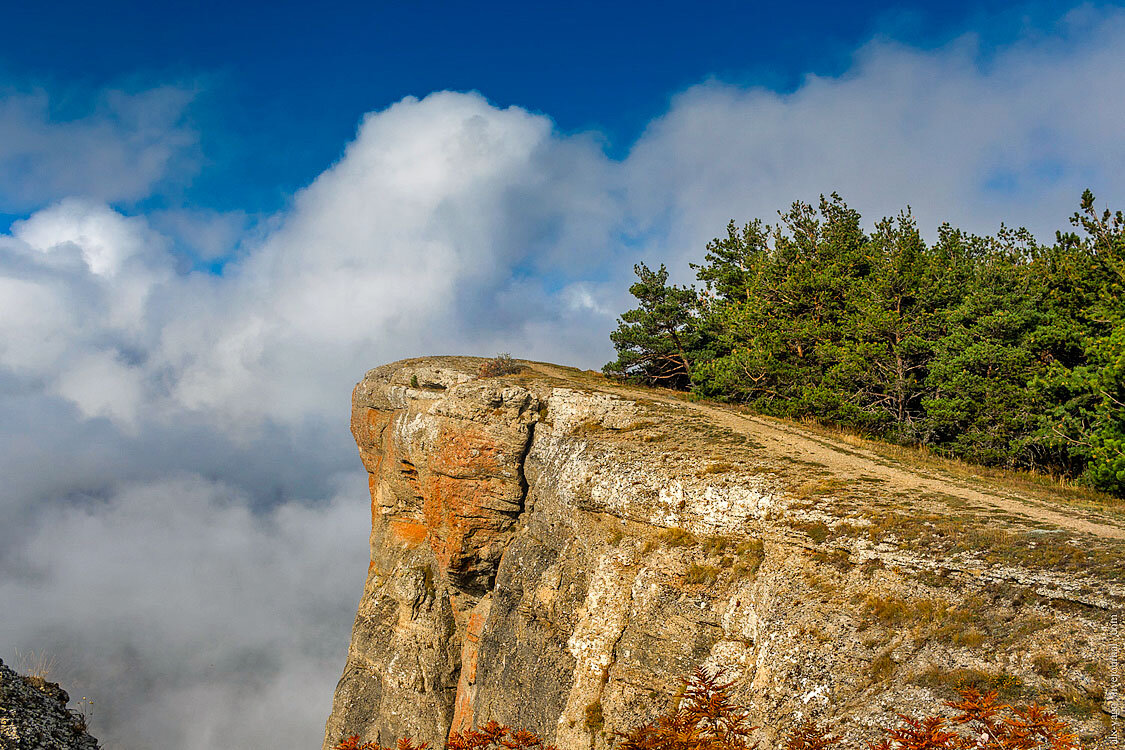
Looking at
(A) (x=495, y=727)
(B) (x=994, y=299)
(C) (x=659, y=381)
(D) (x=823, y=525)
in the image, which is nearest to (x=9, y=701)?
(A) (x=495, y=727)

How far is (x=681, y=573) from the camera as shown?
16.5m

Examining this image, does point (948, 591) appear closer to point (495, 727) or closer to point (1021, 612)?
point (1021, 612)

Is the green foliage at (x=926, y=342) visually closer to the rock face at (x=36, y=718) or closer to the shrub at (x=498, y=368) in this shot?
the shrub at (x=498, y=368)

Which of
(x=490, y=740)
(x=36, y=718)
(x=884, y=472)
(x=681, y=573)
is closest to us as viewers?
(x=490, y=740)

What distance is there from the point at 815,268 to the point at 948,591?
1031 inches

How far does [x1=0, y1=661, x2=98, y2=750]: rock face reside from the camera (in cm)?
1753

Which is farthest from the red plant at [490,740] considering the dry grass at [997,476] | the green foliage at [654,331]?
the green foliage at [654,331]

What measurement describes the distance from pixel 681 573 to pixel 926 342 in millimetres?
17226

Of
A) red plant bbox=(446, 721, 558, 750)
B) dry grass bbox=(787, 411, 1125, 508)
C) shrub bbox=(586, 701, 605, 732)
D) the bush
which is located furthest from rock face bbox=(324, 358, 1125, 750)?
red plant bbox=(446, 721, 558, 750)

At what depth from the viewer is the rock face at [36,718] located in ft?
57.5

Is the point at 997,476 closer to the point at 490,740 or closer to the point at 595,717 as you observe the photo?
the point at 595,717

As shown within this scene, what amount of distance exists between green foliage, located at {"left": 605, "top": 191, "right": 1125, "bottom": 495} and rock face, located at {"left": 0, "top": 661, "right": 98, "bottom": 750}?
26072 mm

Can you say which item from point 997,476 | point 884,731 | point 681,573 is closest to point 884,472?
point 997,476

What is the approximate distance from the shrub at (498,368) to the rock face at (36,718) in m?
18.6
